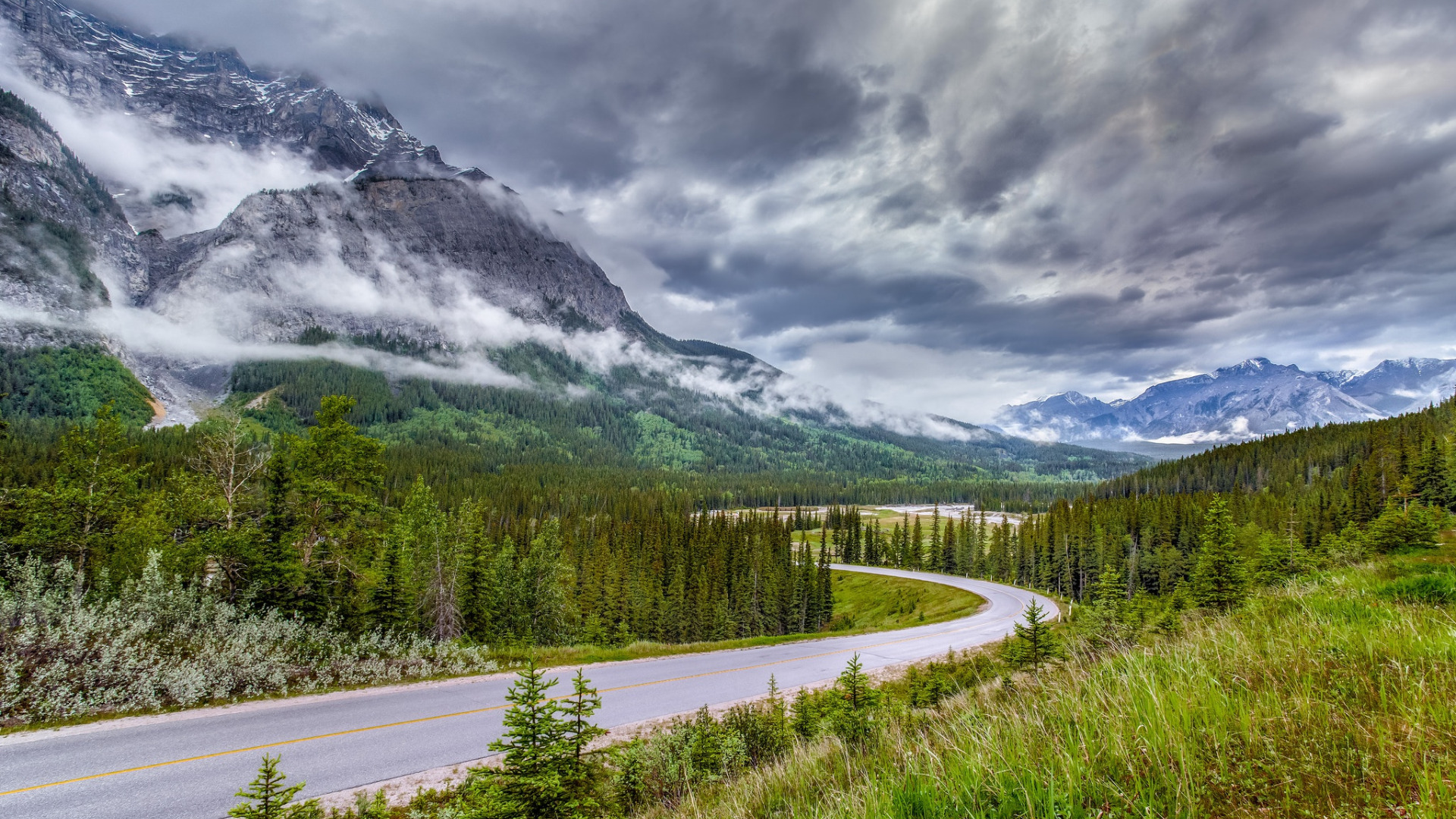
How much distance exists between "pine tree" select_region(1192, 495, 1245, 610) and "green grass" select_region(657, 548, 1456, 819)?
23890 mm

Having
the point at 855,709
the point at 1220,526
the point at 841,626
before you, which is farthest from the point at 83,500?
the point at 841,626

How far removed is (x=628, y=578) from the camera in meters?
54.7

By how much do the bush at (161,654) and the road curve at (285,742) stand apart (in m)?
0.78

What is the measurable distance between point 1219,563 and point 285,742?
3332 centimetres

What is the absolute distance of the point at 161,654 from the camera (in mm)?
13336

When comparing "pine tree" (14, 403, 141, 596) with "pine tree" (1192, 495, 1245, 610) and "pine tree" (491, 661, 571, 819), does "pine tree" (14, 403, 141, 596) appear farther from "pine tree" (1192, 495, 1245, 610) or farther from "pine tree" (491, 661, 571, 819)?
"pine tree" (1192, 495, 1245, 610)

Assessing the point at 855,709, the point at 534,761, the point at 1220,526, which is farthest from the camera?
the point at 1220,526

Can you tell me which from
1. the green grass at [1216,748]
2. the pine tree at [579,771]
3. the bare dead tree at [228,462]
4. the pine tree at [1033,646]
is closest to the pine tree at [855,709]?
the pine tree at [579,771]

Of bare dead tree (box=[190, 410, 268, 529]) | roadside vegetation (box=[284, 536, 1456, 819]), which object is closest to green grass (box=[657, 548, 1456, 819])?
roadside vegetation (box=[284, 536, 1456, 819])

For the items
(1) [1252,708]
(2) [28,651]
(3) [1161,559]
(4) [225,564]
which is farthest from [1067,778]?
(3) [1161,559]

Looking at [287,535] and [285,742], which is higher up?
[287,535]

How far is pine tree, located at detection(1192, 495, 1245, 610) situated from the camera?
23109mm

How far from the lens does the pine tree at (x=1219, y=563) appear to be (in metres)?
23.1

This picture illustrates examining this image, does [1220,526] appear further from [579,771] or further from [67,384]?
[67,384]
